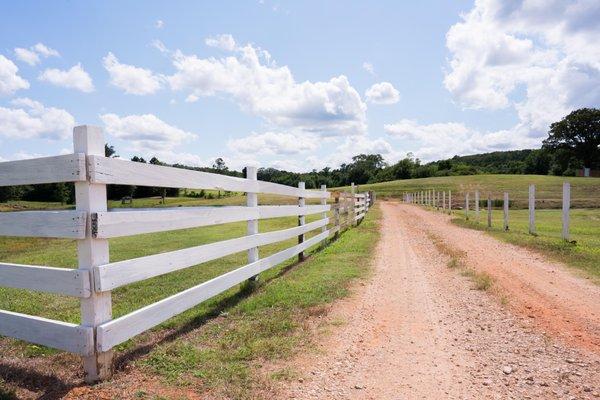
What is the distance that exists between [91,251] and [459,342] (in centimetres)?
317

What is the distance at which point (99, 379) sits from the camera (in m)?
3.23

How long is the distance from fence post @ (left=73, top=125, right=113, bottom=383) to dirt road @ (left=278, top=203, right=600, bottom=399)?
4.52 feet

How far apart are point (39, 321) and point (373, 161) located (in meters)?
169

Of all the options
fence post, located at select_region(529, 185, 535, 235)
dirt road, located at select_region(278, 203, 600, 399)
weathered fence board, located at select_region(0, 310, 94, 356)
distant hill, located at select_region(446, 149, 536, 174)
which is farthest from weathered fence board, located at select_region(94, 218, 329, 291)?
distant hill, located at select_region(446, 149, 536, 174)

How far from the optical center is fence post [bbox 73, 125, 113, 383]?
319 centimetres

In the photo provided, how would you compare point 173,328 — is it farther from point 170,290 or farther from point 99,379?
point 170,290

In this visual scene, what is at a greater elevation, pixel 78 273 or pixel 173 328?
pixel 78 273

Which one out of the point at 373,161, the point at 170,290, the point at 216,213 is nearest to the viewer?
the point at 216,213

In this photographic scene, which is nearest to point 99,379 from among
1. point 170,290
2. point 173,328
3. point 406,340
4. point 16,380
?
point 16,380

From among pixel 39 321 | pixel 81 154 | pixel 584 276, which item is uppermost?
pixel 81 154

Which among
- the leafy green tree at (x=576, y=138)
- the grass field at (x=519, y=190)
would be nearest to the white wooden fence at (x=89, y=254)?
the grass field at (x=519, y=190)

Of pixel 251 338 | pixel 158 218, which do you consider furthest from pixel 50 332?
pixel 251 338

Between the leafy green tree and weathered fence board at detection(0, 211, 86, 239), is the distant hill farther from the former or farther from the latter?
weathered fence board at detection(0, 211, 86, 239)

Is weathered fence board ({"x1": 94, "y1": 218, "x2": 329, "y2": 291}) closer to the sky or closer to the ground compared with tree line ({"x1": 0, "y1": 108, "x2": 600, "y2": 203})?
closer to the ground
